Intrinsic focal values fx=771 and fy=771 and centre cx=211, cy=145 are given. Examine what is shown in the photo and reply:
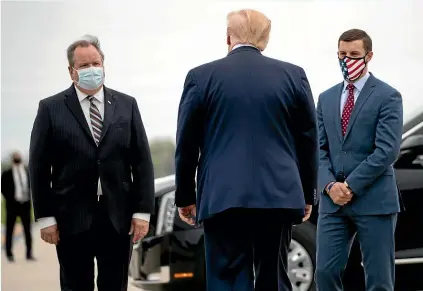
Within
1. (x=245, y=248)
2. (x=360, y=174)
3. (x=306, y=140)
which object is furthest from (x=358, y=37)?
(x=245, y=248)

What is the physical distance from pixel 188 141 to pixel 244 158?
0.22 m

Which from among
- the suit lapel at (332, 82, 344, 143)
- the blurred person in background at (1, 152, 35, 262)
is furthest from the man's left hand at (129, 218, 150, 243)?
the blurred person in background at (1, 152, 35, 262)

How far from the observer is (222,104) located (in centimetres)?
278

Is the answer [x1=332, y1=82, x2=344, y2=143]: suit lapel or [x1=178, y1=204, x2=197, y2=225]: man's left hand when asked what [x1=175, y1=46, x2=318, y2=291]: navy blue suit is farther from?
[x1=332, y1=82, x2=344, y2=143]: suit lapel

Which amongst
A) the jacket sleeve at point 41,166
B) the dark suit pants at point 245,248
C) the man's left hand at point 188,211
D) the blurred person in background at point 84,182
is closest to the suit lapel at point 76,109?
the blurred person in background at point 84,182

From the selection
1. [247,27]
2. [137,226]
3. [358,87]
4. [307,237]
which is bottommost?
[307,237]

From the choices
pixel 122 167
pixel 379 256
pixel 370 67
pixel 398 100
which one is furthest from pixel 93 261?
pixel 370 67

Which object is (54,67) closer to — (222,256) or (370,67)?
(370,67)

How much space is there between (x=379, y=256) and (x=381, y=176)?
0.39 metres

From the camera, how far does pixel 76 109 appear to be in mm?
3352

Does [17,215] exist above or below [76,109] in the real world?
below

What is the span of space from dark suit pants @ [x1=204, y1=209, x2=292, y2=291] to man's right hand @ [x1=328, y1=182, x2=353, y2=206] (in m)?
0.94

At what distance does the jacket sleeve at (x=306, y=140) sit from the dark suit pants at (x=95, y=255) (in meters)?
0.88

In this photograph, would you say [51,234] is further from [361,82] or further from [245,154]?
[361,82]
